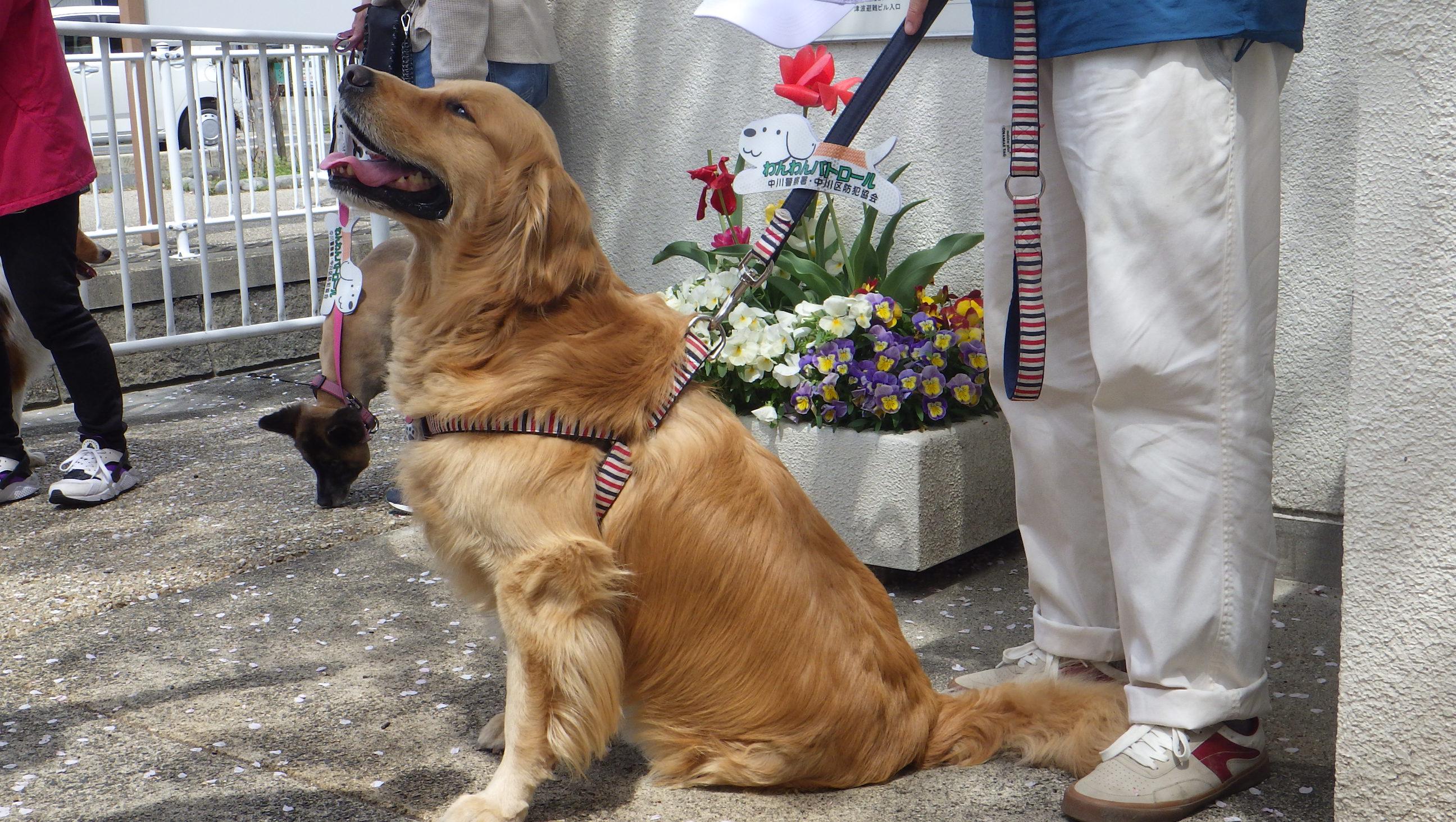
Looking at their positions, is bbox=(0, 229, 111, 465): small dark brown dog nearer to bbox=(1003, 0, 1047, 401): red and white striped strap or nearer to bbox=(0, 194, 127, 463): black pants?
bbox=(0, 194, 127, 463): black pants

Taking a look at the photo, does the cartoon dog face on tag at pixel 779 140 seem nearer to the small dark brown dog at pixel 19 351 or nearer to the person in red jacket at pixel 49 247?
the person in red jacket at pixel 49 247

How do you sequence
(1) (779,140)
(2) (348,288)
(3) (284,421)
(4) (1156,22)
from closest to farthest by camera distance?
(4) (1156,22), (1) (779,140), (2) (348,288), (3) (284,421)

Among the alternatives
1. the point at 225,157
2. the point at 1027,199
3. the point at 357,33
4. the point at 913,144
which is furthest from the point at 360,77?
the point at 225,157

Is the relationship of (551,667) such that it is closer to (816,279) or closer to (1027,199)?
(1027,199)

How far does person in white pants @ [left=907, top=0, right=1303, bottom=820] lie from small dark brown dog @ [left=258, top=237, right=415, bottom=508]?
263 centimetres

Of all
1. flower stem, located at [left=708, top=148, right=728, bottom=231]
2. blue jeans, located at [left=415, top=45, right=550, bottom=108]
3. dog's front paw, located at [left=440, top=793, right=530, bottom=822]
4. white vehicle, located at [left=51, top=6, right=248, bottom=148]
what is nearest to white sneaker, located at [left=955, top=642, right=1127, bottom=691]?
dog's front paw, located at [left=440, top=793, right=530, bottom=822]

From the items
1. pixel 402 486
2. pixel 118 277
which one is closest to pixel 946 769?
pixel 402 486

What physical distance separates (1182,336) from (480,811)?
1.54 metres

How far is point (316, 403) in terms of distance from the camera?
4305mm

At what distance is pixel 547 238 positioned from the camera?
2314mm

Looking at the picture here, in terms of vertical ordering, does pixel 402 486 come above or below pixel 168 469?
above

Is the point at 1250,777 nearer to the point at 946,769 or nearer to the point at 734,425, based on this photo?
the point at 946,769

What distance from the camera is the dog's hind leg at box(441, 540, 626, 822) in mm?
2162

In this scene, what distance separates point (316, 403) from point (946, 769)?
9.29ft
